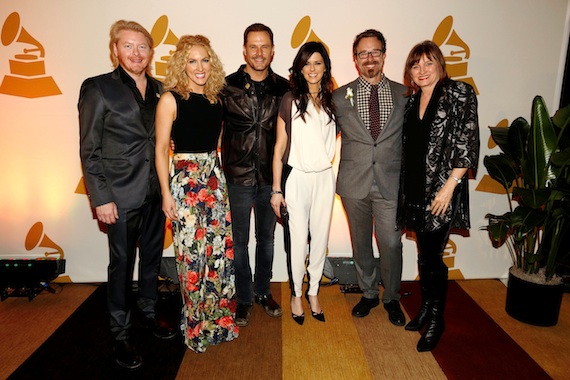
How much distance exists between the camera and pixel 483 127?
364 centimetres

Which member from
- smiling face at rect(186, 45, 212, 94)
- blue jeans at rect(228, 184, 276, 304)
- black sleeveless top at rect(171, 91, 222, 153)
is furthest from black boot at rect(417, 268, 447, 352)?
smiling face at rect(186, 45, 212, 94)

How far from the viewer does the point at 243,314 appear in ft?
10.2

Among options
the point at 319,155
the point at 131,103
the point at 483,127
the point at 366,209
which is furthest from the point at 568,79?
the point at 131,103

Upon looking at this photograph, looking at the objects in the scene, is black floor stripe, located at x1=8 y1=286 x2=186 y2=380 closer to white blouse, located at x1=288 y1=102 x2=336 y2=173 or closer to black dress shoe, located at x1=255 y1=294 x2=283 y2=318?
Answer: black dress shoe, located at x1=255 y1=294 x2=283 y2=318

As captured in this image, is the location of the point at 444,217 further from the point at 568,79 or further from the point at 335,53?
the point at 568,79

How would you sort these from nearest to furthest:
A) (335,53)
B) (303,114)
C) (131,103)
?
1. (131,103)
2. (303,114)
3. (335,53)

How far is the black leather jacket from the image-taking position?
2.91 meters

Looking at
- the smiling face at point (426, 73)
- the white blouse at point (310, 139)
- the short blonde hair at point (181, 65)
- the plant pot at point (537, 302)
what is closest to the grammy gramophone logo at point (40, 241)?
the short blonde hair at point (181, 65)

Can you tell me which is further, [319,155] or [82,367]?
[319,155]

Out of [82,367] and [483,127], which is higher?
[483,127]

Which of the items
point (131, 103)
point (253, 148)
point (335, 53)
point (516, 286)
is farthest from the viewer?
point (335, 53)

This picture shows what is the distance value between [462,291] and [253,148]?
2.28 m

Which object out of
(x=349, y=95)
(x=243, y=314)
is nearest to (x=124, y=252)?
(x=243, y=314)

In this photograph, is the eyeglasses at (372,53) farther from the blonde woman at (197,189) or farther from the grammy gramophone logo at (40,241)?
the grammy gramophone logo at (40,241)
